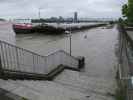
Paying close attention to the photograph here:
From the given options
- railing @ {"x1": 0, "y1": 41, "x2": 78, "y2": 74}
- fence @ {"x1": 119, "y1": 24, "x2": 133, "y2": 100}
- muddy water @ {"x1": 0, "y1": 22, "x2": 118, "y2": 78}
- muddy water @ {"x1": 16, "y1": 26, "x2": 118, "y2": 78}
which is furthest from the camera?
muddy water @ {"x1": 16, "y1": 26, "x2": 118, "y2": 78}

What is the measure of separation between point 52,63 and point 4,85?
4.04 metres

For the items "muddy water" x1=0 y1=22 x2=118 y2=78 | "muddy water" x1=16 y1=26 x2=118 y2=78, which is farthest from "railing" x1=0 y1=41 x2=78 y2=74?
"muddy water" x1=16 y1=26 x2=118 y2=78

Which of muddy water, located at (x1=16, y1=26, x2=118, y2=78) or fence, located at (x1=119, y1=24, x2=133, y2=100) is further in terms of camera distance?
muddy water, located at (x1=16, y1=26, x2=118, y2=78)

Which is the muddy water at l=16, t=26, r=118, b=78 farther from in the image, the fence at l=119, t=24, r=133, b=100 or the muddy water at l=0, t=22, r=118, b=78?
the fence at l=119, t=24, r=133, b=100

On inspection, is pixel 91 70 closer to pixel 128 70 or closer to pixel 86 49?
pixel 128 70

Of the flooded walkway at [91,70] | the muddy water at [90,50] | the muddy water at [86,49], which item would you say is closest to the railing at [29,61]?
the flooded walkway at [91,70]

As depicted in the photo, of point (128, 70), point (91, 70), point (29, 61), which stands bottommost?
point (91, 70)

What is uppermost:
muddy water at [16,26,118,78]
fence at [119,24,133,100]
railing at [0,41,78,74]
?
fence at [119,24,133,100]

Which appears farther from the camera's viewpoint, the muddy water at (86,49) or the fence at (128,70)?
the muddy water at (86,49)

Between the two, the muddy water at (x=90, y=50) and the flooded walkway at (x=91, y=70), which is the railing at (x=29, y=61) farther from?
the muddy water at (x=90, y=50)

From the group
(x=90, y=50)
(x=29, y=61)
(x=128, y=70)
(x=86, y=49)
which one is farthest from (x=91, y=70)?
(x=86, y=49)

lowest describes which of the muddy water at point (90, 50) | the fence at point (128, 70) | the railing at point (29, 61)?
the muddy water at point (90, 50)

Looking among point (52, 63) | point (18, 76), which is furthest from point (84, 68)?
point (18, 76)

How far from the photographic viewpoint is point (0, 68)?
13.8 feet
